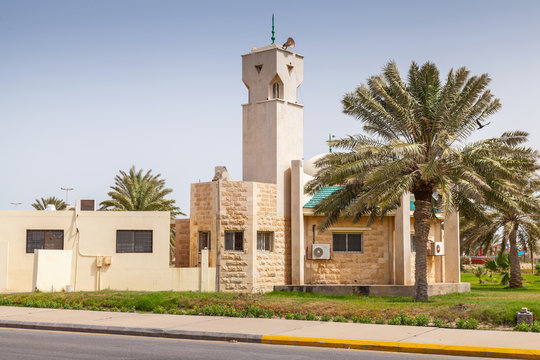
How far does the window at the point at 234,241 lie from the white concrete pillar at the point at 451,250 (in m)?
11.2

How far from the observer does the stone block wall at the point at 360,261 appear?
31.2m

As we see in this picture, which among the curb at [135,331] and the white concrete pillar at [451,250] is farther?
the white concrete pillar at [451,250]

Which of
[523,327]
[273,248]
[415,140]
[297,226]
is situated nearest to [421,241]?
[415,140]

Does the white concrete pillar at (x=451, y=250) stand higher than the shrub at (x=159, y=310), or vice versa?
the white concrete pillar at (x=451, y=250)

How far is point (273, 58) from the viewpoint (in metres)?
32.1

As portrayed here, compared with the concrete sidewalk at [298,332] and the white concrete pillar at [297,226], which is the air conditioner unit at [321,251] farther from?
the concrete sidewalk at [298,332]

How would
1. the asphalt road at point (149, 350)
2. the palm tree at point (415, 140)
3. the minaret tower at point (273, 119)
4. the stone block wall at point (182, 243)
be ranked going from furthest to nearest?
the stone block wall at point (182, 243) < the minaret tower at point (273, 119) < the palm tree at point (415, 140) < the asphalt road at point (149, 350)

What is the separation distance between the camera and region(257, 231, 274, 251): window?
3052 cm

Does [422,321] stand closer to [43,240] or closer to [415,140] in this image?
[415,140]

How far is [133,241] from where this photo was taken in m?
28.9

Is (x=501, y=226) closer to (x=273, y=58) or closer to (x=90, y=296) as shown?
(x=273, y=58)

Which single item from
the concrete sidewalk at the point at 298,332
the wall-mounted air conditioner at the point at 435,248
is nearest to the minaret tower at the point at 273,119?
the wall-mounted air conditioner at the point at 435,248

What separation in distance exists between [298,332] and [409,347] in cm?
264

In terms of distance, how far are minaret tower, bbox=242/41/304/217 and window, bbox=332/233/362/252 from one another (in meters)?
2.67
